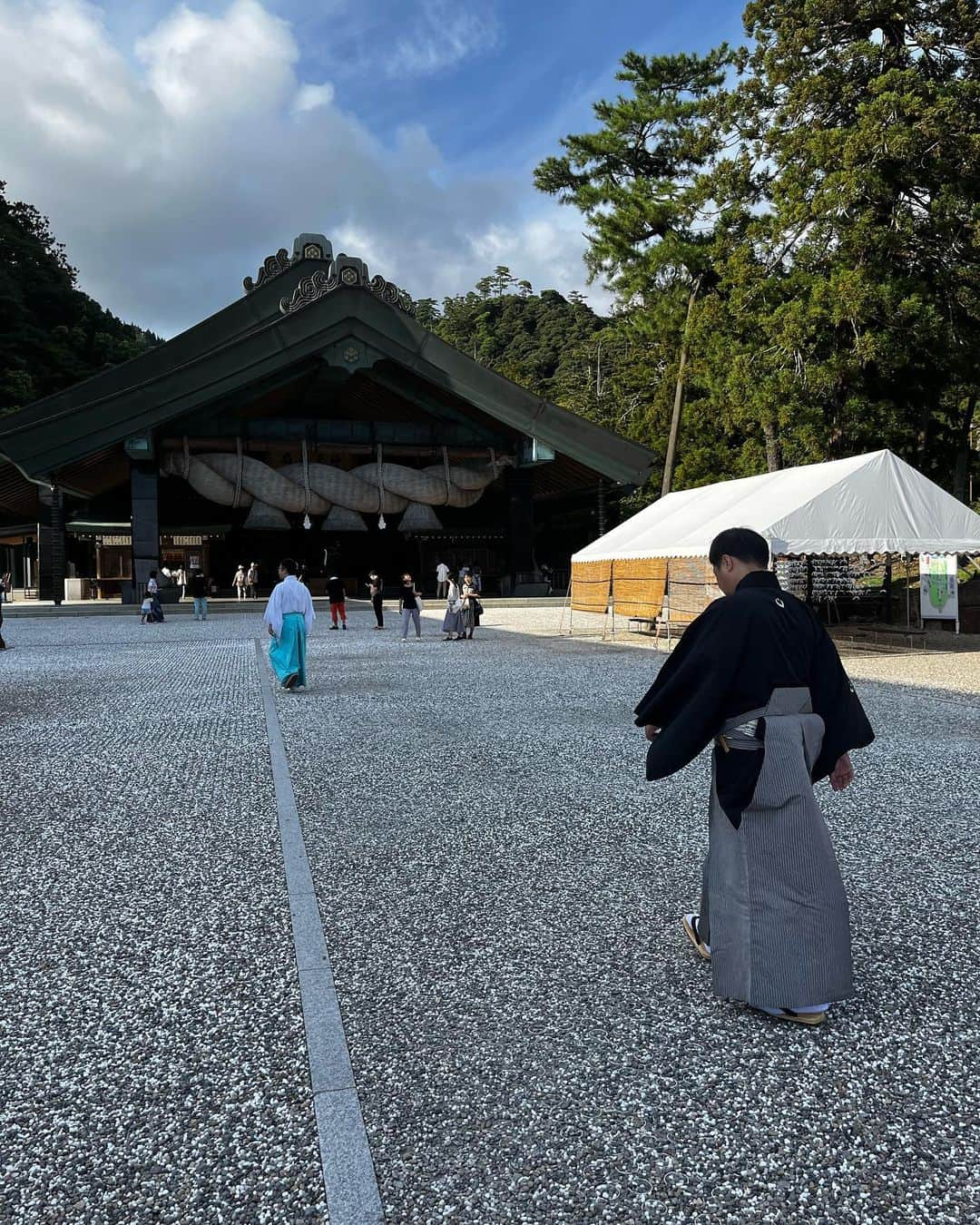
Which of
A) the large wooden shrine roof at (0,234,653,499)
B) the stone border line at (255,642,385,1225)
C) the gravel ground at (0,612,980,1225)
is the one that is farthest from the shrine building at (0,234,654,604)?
the stone border line at (255,642,385,1225)

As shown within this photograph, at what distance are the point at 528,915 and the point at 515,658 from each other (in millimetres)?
9648

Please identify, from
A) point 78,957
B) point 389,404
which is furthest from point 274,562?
point 78,957

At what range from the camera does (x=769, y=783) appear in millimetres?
2719

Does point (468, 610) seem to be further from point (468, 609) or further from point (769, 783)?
point (769, 783)

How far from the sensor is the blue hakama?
32.5 ft

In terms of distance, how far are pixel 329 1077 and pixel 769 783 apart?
155 centimetres

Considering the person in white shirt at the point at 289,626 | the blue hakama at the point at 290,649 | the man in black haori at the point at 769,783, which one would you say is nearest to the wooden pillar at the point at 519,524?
the person in white shirt at the point at 289,626

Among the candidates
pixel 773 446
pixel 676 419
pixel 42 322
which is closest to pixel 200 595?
pixel 773 446

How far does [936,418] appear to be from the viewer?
24.9 m

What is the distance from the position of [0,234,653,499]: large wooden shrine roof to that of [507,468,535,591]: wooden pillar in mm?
1625

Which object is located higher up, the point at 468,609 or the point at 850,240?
the point at 850,240

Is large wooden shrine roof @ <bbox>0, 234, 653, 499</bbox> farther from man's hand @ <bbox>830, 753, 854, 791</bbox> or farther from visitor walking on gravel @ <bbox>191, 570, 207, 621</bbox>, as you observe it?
man's hand @ <bbox>830, 753, 854, 791</bbox>

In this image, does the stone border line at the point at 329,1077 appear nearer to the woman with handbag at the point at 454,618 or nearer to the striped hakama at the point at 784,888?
the striped hakama at the point at 784,888

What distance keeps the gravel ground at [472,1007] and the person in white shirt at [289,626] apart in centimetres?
343
